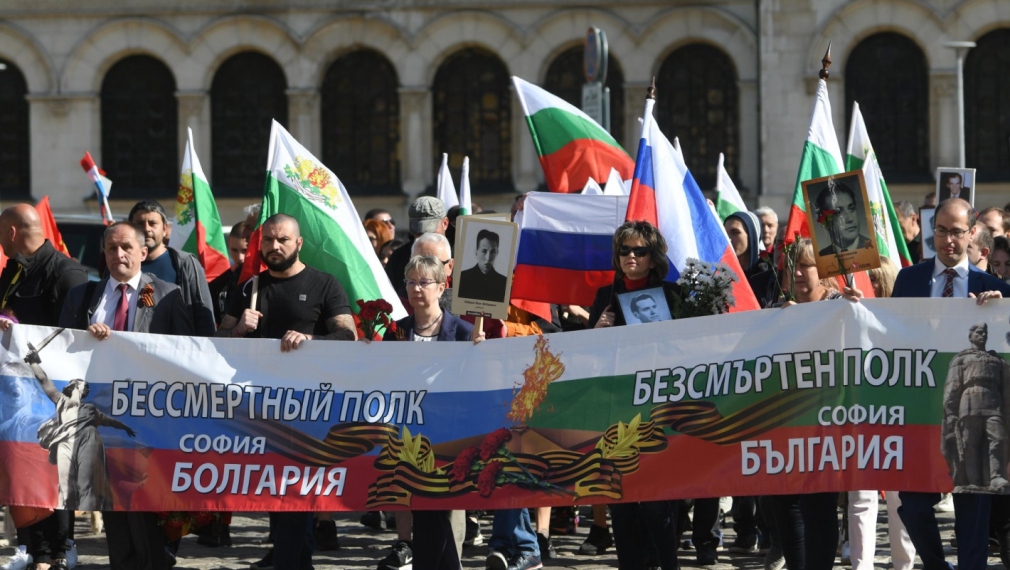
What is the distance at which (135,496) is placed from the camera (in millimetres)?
7238

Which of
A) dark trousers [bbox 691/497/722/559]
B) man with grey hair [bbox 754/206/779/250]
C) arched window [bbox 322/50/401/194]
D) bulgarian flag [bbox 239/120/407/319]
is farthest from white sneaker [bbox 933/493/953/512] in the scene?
arched window [bbox 322/50/401/194]

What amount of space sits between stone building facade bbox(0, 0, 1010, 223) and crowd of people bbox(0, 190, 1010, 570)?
51.2 ft

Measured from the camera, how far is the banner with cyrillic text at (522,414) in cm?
664

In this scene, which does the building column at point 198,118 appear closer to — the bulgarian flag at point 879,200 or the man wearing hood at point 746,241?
the bulgarian flag at point 879,200

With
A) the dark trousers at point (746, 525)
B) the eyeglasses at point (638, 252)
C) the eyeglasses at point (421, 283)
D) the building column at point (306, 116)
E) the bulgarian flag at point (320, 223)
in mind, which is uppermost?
the building column at point (306, 116)

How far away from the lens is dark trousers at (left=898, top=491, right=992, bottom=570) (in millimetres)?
6652

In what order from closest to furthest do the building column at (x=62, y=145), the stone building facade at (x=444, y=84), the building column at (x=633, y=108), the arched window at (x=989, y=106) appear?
the stone building facade at (x=444, y=84), the arched window at (x=989, y=106), the building column at (x=633, y=108), the building column at (x=62, y=145)

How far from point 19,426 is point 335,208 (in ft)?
8.26

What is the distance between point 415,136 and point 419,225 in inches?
600

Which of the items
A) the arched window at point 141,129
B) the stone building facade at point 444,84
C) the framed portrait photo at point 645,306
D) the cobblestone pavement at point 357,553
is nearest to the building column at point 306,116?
the stone building facade at point 444,84

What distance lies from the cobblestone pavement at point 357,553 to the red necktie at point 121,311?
6.00 ft

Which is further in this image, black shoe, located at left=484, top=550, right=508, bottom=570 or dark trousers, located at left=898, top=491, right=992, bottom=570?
black shoe, located at left=484, top=550, right=508, bottom=570

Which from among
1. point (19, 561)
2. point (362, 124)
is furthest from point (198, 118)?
point (19, 561)

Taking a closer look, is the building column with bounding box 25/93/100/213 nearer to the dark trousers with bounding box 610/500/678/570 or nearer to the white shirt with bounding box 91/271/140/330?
the white shirt with bounding box 91/271/140/330
